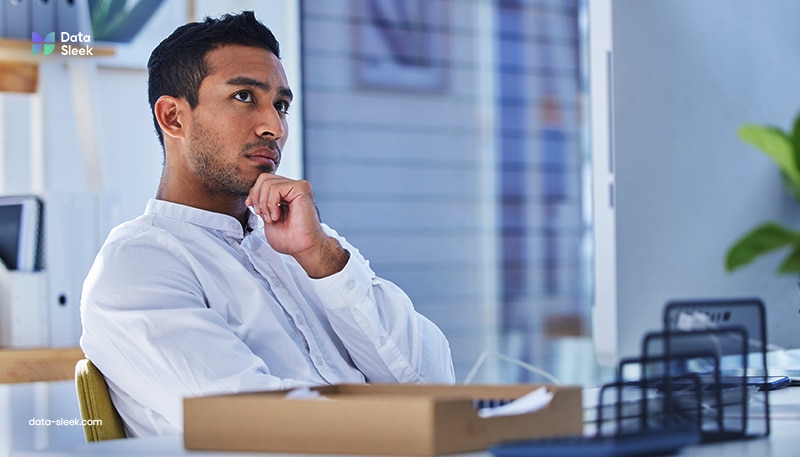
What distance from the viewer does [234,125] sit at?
160 centimetres

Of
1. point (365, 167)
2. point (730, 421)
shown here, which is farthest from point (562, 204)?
point (730, 421)

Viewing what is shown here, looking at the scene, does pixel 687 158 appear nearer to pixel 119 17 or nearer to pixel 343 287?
pixel 343 287

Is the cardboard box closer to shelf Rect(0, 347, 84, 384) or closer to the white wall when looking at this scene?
the white wall

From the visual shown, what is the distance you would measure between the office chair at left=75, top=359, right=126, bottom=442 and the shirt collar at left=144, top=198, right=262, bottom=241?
1.06 ft

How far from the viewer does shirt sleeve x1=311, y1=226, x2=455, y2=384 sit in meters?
1.50

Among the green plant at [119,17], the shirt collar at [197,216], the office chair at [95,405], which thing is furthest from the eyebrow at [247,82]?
the green plant at [119,17]

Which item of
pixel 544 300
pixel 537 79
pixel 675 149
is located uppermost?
pixel 537 79

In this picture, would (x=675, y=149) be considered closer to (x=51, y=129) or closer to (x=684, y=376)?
(x=684, y=376)

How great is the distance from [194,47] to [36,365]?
80cm

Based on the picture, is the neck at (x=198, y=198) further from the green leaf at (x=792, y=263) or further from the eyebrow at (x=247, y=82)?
the green leaf at (x=792, y=263)

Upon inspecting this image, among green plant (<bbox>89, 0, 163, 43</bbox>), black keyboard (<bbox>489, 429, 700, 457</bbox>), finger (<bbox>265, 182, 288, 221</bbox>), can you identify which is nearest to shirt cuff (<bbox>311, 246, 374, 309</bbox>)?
finger (<bbox>265, 182, 288, 221</bbox>)

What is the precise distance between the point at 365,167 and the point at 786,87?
3040mm

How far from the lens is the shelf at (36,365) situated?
1.99m

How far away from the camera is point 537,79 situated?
5.18 metres
